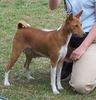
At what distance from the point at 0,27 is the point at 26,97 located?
10.3 ft

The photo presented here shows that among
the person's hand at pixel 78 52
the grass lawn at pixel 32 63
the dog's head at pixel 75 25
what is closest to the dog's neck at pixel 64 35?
the dog's head at pixel 75 25

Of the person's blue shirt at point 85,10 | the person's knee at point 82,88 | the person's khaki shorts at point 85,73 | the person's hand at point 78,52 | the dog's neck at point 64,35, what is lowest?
the person's knee at point 82,88

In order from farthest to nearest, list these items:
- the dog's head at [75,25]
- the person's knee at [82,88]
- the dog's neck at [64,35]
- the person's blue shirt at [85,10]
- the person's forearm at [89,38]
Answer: the person's blue shirt at [85,10] < the person's forearm at [89,38] < the person's knee at [82,88] < the dog's neck at [64,35] < the dog's head at [75,25]

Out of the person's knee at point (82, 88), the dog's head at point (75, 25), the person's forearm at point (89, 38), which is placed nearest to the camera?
the dog's head at point (75, 25)

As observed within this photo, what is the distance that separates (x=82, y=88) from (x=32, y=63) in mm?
1235

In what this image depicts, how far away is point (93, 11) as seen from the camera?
5.55 m

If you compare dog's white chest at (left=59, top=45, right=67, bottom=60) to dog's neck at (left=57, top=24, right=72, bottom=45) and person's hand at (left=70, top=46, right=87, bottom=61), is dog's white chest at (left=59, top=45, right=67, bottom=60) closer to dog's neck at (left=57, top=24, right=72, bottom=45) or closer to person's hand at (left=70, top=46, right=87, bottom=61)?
dog's neck at (left=57, top=24, right=72, bottom=45)

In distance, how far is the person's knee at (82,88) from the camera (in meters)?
5.31

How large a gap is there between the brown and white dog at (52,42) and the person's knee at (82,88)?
221 millimetres

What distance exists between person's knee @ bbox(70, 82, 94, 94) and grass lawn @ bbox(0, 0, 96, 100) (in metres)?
0.05

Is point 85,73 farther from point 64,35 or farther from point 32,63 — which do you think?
point 32,63

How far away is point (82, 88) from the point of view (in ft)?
17.4

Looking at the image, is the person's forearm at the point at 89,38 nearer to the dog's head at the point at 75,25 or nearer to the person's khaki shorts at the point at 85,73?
the person's khaki shorts at the point at 85,73

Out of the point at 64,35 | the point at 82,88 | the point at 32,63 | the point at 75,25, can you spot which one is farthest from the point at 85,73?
the point at 32,63
